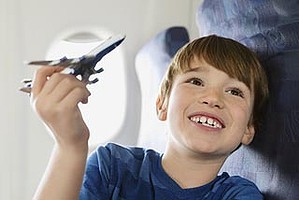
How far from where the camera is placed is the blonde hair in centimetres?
97

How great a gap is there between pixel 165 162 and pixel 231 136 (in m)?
0.13

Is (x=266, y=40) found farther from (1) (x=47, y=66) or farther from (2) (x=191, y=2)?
(2) (x=191, y=2)

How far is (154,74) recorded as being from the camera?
4.82 ft

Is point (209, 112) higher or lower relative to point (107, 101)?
higher

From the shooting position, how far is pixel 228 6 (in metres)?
1.12

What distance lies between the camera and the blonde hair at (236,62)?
972mm

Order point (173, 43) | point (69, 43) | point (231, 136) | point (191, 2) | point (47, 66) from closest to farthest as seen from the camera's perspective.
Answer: point (47, 66) < point (231, 136) < point (173, 43) < point (69, 43) < point (191, 2)

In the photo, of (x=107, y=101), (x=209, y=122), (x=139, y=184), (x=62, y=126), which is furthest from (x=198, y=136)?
(x=107, y=101)

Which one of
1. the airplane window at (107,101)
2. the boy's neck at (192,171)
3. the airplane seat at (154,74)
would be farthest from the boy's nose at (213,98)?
the airplane window at (107,101)

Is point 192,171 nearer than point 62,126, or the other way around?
point 62,126

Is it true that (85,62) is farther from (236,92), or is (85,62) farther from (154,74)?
(154,74)

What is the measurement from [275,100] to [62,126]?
346 millimetres

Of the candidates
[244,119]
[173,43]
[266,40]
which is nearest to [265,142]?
[244,119]

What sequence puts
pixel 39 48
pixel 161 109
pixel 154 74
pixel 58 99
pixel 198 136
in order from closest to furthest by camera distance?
pixel 58 99 < pixel 198 136 < pixel 161 109 < pixel 154 74 < pixel 39 48
